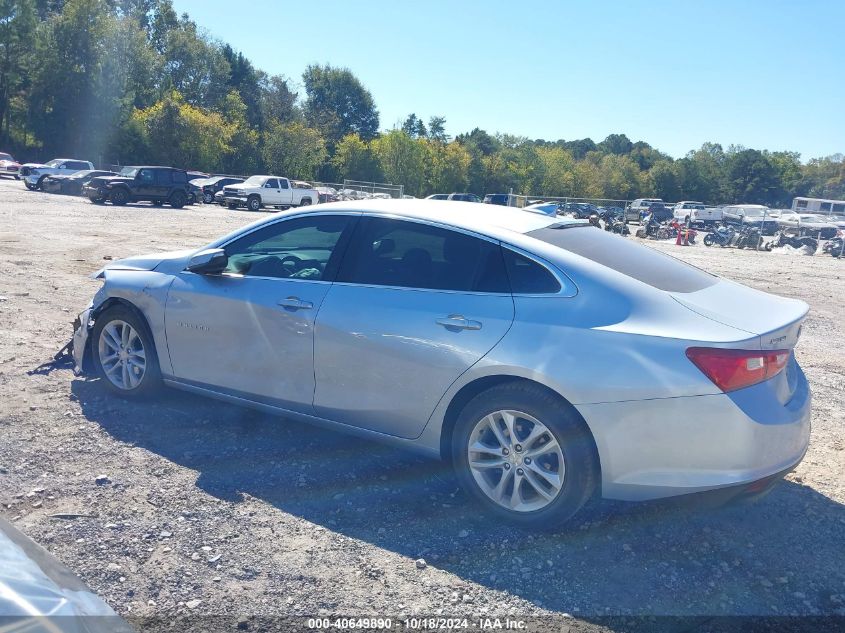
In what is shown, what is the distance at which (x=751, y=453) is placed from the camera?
3.30 m

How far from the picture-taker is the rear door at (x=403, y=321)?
3818mm

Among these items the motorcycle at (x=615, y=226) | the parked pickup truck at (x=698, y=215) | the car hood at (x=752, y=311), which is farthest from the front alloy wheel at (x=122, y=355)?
the parked pickup truck at (x=698, y=215)

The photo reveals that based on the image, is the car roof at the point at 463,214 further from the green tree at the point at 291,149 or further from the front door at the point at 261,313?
the green tree at the point at 291,149

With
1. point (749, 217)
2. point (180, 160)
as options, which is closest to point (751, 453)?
point (749, 217)

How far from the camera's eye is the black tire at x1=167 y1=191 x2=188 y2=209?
3219cm

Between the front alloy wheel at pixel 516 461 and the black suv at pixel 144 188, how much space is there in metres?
30.2

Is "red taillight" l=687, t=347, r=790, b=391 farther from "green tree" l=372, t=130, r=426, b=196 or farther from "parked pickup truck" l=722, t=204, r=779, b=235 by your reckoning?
"green tree" l=372, t=130, r=426, b=196

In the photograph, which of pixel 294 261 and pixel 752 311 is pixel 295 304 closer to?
pixel 294 261

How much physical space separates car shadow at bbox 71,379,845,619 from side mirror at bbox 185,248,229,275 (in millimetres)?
1076

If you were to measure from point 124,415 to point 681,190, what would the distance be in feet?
302

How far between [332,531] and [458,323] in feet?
4.11

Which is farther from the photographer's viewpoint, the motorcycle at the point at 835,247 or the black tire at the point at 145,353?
the motorcycle at the point at 835,247

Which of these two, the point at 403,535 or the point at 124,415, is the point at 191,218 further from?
the point at 403,535

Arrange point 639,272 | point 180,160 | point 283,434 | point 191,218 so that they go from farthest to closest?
point 180,160
point 191,218
point 283,434
point 639,272
